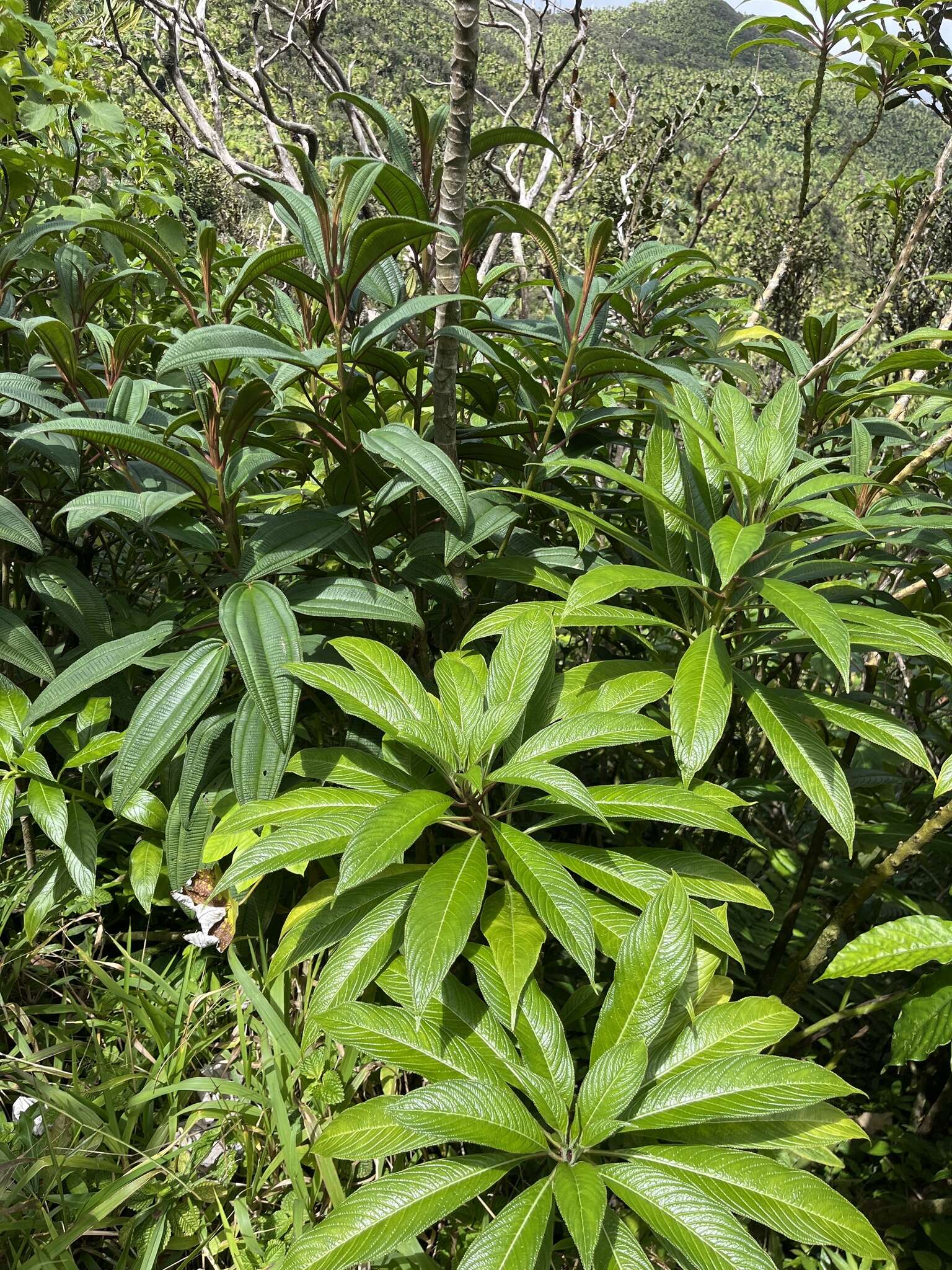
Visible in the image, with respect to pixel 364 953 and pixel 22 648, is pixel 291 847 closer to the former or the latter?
pixel 364 953

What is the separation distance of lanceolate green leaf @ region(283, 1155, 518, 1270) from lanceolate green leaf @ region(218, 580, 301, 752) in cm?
56

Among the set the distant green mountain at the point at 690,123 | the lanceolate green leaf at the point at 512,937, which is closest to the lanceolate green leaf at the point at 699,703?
the lanceolate green leaf at the point at 512,937

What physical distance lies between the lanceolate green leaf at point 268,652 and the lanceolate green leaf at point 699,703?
535 mm

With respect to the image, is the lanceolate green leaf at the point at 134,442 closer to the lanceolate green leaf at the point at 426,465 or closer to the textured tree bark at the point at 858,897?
the lanceolate green leaf at the point at 426,465

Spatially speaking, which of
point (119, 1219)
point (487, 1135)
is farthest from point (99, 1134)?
point (487, 1135)

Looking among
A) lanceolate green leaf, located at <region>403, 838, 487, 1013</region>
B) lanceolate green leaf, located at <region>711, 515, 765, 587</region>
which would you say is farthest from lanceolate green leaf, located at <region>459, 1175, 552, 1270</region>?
lanceolate green leaf, located at <region>711, 515, 765, 587</region>

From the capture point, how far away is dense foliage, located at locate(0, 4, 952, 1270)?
3.35ft

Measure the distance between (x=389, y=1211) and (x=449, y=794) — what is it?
1.63 feet

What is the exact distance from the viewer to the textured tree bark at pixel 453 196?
1.23 metres

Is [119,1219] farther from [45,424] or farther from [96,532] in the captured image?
[96,532]

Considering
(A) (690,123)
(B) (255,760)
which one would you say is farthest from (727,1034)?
(A) (690,123)

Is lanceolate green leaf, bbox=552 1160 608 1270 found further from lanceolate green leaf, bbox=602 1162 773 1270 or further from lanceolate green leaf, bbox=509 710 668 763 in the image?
lanceolate green leaf, bbox=509 710 668 763

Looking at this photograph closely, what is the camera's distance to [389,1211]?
939 millimetres

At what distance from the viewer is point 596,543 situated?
2070mm
